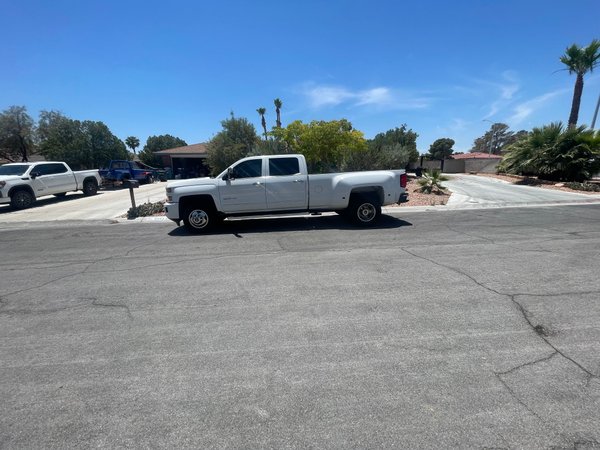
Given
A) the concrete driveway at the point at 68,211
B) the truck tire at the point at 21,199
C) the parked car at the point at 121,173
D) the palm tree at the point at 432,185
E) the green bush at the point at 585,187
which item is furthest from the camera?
the parked car at the point at 121,173

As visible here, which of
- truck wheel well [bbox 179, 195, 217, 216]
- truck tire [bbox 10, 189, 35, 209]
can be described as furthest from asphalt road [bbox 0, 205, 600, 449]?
truck tire [bbox 10, 189, 35, 209]

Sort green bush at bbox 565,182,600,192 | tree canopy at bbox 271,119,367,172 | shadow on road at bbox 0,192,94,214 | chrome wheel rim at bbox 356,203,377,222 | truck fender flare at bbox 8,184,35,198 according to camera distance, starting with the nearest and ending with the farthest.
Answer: chrome wheel rim at bbox 356,203,377,222 → truck fender flare at bbox 8,184,35,198 → shadow on road at bbox 0,192,94,214 → green bush at bbox 565,182,600,192 → tree canopy at bbox 271,119,367,172

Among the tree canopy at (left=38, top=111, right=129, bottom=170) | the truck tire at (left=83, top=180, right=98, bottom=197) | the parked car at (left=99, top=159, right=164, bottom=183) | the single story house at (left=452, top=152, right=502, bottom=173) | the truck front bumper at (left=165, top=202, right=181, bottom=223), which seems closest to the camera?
the truck front bumper at (left=165, top=202, right=181, bottom=223)

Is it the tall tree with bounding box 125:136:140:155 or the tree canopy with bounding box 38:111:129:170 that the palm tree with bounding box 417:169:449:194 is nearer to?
the tree canopy with bounding box 38:111:129:170

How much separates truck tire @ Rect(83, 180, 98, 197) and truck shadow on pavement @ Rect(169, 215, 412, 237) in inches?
500

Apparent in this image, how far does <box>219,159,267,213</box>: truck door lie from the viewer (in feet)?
29.3

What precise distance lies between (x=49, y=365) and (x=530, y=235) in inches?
360

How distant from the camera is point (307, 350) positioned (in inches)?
125

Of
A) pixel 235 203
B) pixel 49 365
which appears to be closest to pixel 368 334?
pixel 49 365

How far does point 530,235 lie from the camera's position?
778 centimetres

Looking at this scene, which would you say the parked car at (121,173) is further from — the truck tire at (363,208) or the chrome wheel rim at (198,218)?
the truck tire at (363,208)

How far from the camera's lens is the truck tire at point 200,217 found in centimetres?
891

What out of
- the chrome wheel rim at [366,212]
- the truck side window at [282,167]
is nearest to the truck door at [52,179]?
the truck side window at [282,167]

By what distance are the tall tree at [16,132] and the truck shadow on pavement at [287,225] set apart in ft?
138
